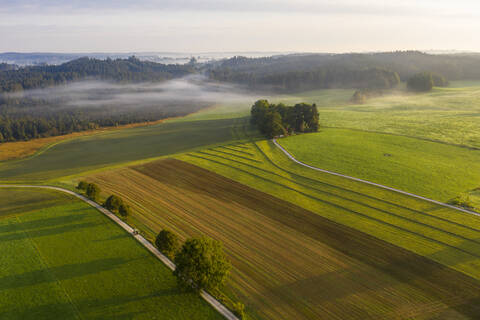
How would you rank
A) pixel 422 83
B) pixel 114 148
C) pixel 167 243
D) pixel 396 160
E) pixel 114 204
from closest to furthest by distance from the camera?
pixel 167 243 → pixel 114 204 → pixel 396 160 → pixel 114 148 → pixel 422 83

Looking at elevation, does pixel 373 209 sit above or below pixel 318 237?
above

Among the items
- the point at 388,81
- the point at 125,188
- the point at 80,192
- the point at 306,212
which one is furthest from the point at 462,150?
the point at 388,81

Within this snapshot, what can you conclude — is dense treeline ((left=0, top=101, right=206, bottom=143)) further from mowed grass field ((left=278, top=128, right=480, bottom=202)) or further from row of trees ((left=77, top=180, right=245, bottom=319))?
row of trees ((left=77, top=180, right=245, bottom=319))

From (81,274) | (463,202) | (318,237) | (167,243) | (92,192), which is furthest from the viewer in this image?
(92,192)

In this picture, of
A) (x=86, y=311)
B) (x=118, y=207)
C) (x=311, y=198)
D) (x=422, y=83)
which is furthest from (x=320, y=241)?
(x=422, y=83)

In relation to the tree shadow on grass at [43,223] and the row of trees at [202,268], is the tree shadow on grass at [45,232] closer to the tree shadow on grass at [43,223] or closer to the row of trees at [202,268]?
the tree shadow on grass at [43,223]

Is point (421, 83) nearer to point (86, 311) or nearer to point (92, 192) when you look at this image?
point (92, 192)

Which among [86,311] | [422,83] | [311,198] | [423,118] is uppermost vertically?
[422,83]

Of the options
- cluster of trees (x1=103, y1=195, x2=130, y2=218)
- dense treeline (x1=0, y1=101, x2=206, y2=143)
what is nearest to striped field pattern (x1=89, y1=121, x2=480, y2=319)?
cluster of trees (x1=103, y1=195, x2=130, y2=218)
